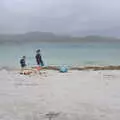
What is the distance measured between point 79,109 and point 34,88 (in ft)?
7.30

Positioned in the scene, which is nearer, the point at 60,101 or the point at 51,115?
the point at 51,115

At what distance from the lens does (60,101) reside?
20.1 feet

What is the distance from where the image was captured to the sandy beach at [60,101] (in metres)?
5.08

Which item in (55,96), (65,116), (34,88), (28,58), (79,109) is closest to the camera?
(65,116)

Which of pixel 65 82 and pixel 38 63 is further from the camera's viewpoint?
pixel 38 63

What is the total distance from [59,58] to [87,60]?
3.65ft

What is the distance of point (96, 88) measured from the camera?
7.69 m

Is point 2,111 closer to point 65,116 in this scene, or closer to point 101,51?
point 65,116

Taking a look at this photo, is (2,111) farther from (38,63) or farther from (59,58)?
(59,58)

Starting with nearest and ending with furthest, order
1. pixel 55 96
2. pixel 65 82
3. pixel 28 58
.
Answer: pixel 55 96 < pixel 65 82 < pixel 28 58

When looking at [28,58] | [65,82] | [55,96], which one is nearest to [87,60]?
[28,58]

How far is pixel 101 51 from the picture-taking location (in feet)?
56.2

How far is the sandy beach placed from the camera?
5078mm

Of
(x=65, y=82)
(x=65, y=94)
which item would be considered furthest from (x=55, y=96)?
(x=65, y=82)
